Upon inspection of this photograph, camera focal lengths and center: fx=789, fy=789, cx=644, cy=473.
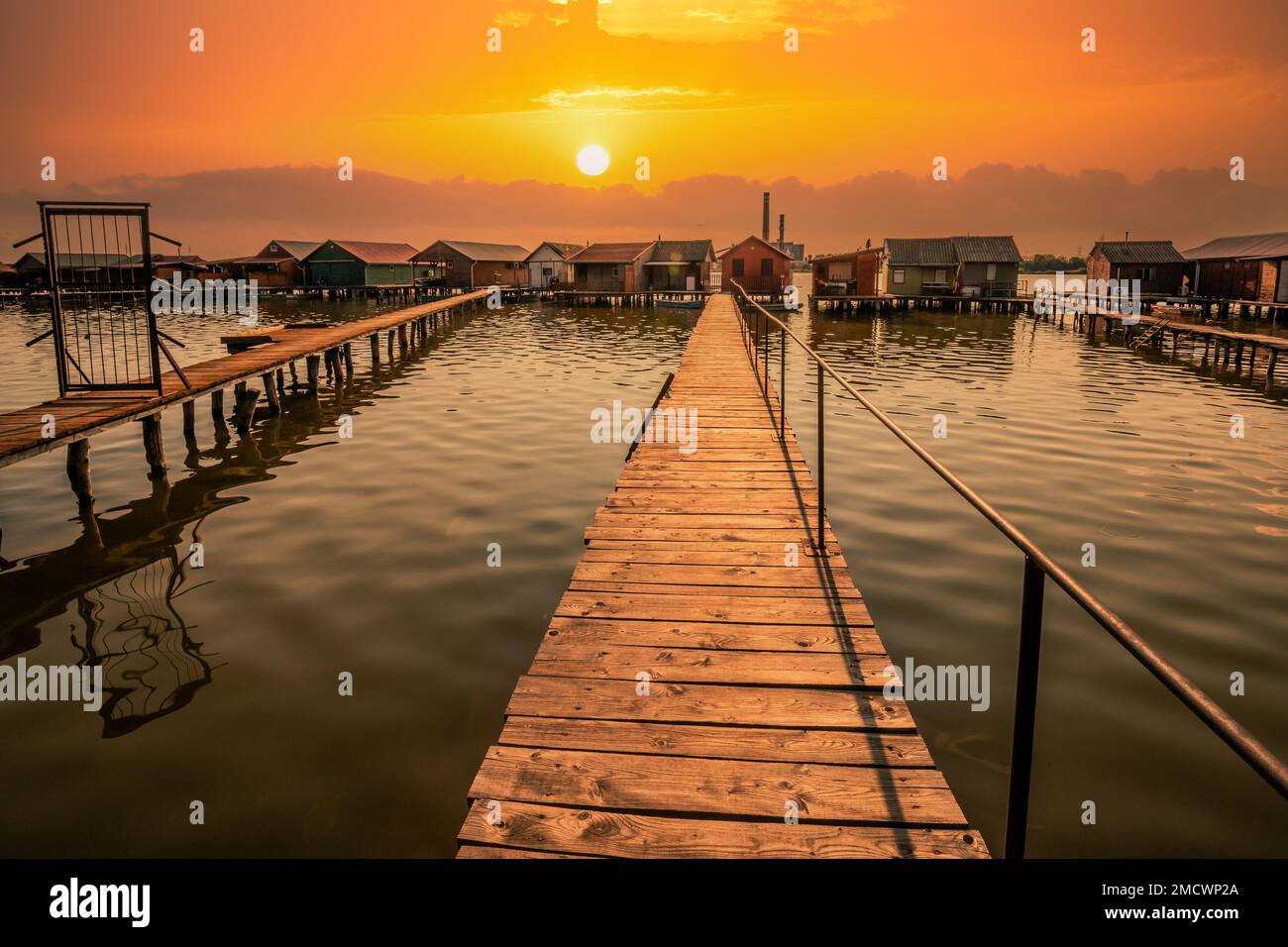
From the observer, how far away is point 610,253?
215 ft

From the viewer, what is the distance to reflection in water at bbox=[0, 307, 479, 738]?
621cm

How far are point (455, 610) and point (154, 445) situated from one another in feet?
25.2

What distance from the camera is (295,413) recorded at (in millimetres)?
18531

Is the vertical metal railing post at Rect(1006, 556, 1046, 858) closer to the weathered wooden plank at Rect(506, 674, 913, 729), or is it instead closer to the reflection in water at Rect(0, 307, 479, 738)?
the weathered wooden plank at Rect(506, 674, 913, 729)

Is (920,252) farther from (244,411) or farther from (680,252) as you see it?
(244,411)

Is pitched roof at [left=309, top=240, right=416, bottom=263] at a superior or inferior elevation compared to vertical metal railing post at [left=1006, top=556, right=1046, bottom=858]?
superior

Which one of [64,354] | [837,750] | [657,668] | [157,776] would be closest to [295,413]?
[64,354]

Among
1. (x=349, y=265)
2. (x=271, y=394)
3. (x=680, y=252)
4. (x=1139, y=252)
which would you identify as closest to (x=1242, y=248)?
(x=1139, y=252)

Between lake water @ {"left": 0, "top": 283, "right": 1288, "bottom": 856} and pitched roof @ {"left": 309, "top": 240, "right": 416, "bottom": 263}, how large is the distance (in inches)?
2635

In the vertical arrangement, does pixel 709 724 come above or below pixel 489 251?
below

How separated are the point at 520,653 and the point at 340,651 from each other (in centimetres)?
151

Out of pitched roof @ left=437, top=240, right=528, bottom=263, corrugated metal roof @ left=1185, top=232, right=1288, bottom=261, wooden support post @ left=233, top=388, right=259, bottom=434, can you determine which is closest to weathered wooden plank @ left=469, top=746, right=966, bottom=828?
wooden support post @ left=233, top=388, right=259, bottom=434

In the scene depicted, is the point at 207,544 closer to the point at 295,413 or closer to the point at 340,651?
the point at 340,651

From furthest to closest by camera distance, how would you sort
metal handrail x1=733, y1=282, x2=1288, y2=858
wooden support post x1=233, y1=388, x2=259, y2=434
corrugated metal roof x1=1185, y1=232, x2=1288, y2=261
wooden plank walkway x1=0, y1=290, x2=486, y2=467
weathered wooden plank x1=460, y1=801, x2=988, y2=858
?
1. corrugated metal roof x1=1185, y1=232, x2=1288, y2=261
2. wooden support post x1=233, y1=388, x2=259, y2=434
3. wooden plank walkway x1=0, y1=290, x2=486, y2=467
4. weathered wooden plank x1=460, y1=801, x2=988, y2=858
5. metal handrail x1=733, y1=282, x2=1288, y2=858
